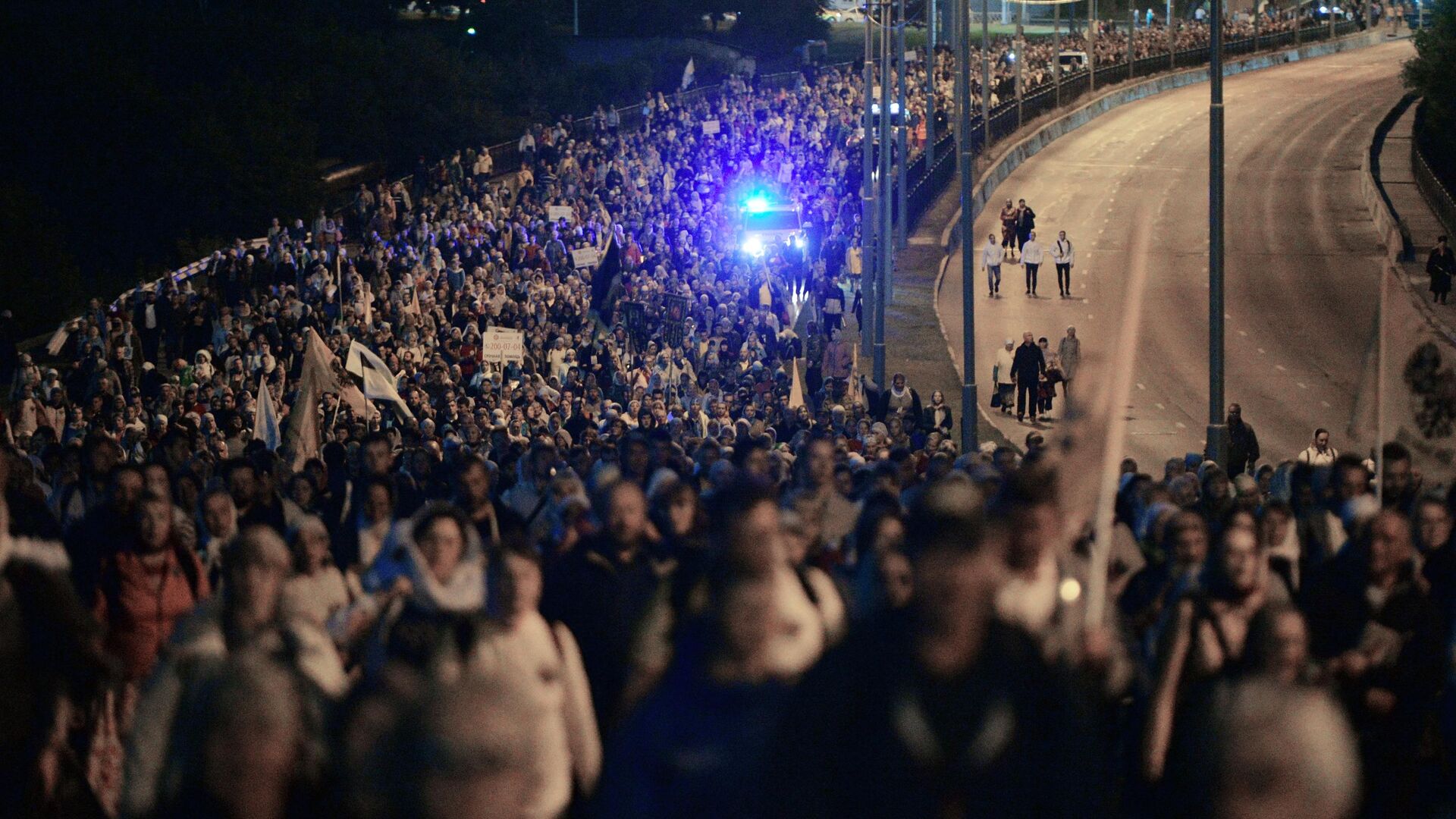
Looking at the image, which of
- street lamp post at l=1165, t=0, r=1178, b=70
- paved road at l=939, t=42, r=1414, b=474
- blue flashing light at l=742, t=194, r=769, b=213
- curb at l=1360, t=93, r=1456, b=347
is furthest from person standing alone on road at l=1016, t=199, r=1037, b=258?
street lamp post at l=1165, t=0, r=1178, b=70

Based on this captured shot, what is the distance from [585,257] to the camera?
31969mm

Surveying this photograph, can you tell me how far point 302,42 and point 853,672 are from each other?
56053mm

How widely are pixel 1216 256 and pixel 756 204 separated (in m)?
22.2

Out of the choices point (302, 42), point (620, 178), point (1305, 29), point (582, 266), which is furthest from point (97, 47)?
point (1305, 29)

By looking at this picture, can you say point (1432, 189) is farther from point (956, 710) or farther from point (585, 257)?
point (956, 710)

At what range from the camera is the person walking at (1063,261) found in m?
37.6

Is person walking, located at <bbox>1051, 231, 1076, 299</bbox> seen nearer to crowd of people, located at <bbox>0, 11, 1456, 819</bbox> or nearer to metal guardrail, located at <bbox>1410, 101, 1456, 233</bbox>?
metal guardrail, located at <bbox>1410, 101, 1456, 233</bbox>

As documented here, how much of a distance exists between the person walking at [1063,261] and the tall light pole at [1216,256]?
18.6 meters

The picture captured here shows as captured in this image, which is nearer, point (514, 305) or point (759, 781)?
point (759, 781)

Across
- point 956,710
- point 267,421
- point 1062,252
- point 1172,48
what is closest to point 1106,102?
point 1172,48

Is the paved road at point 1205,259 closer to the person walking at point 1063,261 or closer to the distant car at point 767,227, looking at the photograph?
the person walking at point 1063,261

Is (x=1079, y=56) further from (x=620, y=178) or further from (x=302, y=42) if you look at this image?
(x=620, y=178)

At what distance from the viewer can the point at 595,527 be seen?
7.46 metres

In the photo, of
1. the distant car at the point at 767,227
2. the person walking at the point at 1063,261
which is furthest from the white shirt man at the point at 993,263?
the distant car at the point at 767,227
